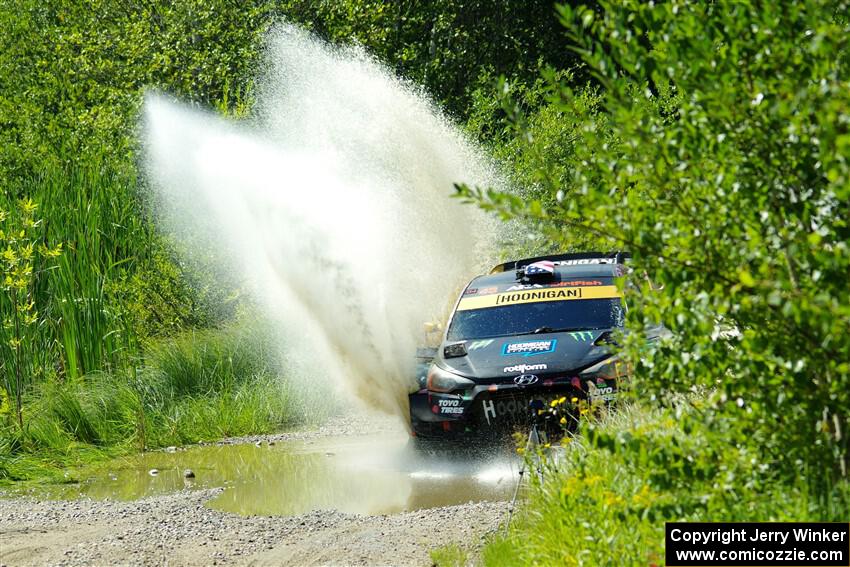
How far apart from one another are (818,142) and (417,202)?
13811mm

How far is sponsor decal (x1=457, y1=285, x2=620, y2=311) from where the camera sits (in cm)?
1111

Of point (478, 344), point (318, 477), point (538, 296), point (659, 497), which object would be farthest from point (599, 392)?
point (659, 497)

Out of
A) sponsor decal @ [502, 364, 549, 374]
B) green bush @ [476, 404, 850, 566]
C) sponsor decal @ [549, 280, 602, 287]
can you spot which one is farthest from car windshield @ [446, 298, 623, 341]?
green bush @ [476, 404, 850, 566]

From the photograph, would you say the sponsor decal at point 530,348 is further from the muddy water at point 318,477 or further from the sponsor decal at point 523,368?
the muddy water at point 318,477

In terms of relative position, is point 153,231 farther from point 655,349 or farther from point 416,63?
point 655,349

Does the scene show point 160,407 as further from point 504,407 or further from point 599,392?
point 599,392

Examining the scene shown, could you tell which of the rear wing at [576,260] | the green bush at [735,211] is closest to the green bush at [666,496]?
the green bush at [735,211]

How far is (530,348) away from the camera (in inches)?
405

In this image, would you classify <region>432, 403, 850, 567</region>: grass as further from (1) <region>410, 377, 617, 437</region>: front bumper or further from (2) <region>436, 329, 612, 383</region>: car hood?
(2) <region>436, 329, 612, 383</region>: car hood

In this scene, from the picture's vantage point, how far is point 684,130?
4.72m

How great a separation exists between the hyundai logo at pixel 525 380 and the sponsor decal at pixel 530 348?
0.36 m

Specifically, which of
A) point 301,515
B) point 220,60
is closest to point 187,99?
point 220,60

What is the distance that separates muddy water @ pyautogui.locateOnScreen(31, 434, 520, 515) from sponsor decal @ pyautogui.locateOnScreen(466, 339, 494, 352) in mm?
971

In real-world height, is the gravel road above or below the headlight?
below
